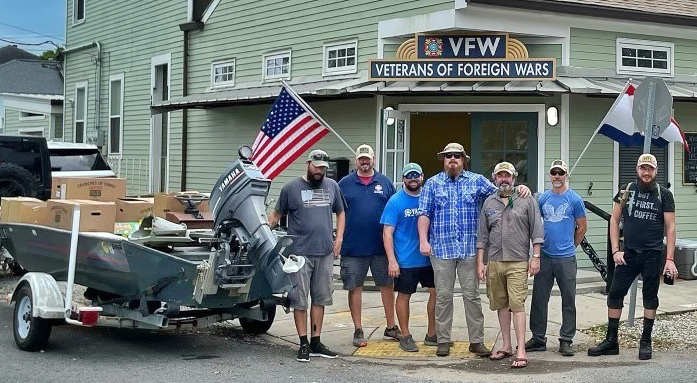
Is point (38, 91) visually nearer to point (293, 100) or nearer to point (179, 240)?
point (293, 100)

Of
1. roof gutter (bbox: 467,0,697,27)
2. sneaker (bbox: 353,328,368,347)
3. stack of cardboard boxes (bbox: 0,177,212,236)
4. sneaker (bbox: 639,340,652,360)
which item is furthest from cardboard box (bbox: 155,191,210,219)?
roof gutter (bbox: 467,0,697,27)

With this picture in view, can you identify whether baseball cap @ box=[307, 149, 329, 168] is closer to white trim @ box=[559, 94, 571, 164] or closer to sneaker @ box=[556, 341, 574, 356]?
sneaker @ box=[556, 341, 574, 356]

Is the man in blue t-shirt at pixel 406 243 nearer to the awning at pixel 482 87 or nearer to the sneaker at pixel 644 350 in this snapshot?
the sneaker at pixel 644 350

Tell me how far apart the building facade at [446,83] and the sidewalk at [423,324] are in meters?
2.31

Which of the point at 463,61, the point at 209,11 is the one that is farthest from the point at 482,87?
the point at 209,11

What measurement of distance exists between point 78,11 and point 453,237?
1961 centimetres

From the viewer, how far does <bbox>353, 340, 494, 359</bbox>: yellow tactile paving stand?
27.5ft

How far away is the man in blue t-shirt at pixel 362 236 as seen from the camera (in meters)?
8.70

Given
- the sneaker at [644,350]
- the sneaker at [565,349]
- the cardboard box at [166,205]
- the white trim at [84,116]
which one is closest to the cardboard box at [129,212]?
the cardboard box at [166,205]

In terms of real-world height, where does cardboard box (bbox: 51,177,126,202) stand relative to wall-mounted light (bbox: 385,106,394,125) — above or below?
below

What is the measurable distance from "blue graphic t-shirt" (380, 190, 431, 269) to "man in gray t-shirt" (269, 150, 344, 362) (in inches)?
21.6

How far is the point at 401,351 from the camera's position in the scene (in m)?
8.54

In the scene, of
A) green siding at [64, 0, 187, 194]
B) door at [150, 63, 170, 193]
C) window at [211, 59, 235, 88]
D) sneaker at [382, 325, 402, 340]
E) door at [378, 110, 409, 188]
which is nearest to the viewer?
sneaker at [382, 325, 402, 340]

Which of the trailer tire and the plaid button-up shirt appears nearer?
the plaid button-up shirt
